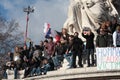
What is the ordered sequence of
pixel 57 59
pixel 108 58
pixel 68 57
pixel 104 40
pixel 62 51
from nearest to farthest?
1. pixel 104 40
2. pixel 108 58
3. pixel 68 57
4. pixel 62 51
5. pixel 57 59

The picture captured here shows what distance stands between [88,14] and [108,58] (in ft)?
22.1

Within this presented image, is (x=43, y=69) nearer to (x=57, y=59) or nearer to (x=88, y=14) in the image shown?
(x=57, y=59)

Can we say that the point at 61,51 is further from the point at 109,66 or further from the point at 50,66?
the point at 109,66

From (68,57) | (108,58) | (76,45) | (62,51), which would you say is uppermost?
(76,45)

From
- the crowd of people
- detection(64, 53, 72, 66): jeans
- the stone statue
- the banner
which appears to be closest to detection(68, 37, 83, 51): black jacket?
the crowd of people

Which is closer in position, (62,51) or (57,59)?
(62,51)

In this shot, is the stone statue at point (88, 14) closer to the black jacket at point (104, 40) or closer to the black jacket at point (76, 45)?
the black jacket at point (76, 45)

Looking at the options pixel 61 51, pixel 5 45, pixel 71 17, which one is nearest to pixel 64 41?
pixel 61 51

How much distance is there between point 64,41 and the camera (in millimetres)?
21984

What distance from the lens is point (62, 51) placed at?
71.0 ft

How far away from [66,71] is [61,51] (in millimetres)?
→ 1348

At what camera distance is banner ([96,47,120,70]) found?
19.9m

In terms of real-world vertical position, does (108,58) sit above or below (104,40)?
below

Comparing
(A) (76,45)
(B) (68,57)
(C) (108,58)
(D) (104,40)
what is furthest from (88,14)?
(D) (104,40)
